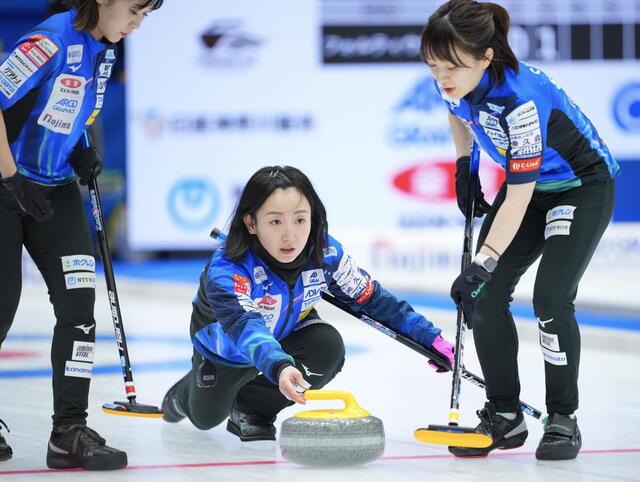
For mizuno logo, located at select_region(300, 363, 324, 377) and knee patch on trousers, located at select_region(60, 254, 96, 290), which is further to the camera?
mizuno logo, located at select_region(300, 363, 324, 377)

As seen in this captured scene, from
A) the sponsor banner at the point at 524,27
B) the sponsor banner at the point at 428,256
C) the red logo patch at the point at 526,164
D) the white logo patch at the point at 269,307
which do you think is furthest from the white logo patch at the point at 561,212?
the sponsor banner at the point at 524,27

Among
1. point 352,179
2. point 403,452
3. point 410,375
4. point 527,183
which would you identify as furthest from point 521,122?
point 352,179

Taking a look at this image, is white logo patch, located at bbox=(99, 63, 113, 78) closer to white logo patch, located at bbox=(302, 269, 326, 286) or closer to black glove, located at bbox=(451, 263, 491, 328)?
white logo patch, located at bbox=(302, 269, 326, 286)

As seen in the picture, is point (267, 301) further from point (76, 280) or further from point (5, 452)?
point (5, 452)

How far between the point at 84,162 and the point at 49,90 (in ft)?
0.93

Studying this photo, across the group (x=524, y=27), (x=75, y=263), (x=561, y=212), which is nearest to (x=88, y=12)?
(x=75, y=263)

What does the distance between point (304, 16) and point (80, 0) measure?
6207 mm

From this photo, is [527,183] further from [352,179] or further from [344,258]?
[352,179]

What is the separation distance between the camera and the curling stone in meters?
3.18

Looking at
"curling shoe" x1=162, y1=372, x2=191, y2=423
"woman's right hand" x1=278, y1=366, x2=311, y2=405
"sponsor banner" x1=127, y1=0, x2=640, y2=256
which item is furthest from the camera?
"sponsor banner" x1=127, y1=0, x2=640, y2=256

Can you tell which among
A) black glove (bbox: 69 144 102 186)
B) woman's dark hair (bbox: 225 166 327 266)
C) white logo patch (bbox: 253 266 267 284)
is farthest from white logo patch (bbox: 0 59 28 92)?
white logo patch (bbox: 253 266 267 284)

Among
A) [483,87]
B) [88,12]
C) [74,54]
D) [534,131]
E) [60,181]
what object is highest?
[88,12]

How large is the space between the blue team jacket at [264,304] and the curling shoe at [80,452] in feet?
1.47

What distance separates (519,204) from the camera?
11.3 ft
